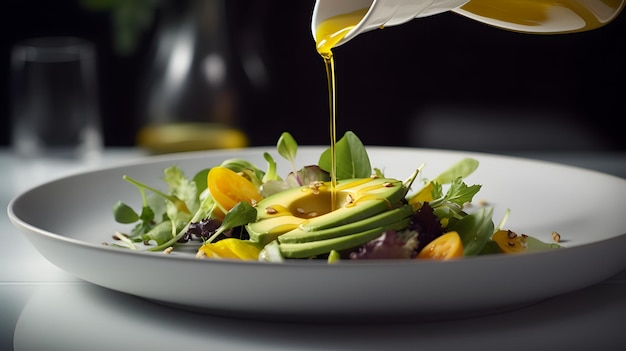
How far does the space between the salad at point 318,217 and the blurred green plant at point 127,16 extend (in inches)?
56.8

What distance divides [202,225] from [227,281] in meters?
0.46

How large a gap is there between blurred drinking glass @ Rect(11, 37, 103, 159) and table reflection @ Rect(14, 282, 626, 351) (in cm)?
142

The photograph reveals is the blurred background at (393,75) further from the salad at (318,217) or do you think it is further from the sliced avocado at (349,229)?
the sliced avocado at (349,229)

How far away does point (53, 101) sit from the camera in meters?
2.54

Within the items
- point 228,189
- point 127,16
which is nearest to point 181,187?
point 228,189

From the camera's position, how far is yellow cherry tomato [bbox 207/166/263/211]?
1.48m

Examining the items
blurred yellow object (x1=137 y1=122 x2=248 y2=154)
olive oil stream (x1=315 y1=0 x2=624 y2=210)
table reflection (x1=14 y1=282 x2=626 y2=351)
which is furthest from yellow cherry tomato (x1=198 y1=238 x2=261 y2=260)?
blurred yellow object (x1=137 y1=122 x2=248 y2=154)

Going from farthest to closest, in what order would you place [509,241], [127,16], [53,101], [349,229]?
[127,16]
[53,101]
[509,241]
[349,229]

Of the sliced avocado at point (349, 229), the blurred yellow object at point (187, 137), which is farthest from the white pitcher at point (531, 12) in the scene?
the blurred yellow object at point (187, 137)

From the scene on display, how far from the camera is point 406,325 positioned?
1102mm

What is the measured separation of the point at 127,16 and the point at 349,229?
202cm

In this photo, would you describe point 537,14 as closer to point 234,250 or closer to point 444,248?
point 444,248

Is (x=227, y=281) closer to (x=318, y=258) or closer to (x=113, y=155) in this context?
(x=318, y=258)

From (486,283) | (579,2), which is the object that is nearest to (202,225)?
(486,283)
